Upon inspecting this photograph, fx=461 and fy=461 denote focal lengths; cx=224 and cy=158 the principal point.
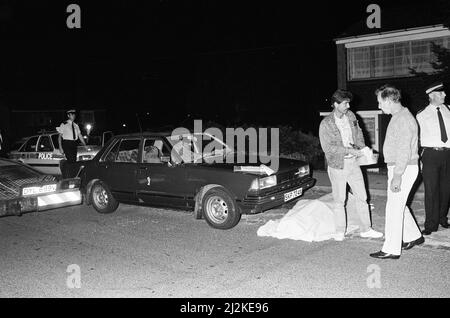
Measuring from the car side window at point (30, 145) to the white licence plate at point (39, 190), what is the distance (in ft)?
22.7

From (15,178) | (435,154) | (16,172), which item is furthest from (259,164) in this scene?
(16,172)

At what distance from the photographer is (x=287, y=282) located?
475cm

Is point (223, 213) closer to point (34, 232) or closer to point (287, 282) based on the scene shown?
point (287, 282)

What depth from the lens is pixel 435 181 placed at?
20.4 ft

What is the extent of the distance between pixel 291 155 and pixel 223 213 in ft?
28.9

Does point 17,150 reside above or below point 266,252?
above

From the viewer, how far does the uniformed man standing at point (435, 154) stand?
6141mm

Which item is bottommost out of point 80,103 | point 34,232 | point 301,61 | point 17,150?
point 34,232

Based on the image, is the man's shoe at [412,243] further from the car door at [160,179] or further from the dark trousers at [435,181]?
the car door at [160,179]

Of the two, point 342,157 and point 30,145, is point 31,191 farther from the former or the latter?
point 30,145

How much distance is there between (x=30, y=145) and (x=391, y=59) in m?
12.8

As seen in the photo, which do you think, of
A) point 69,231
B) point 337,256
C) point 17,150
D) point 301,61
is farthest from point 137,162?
point 301,61

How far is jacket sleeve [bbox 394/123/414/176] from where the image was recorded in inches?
195

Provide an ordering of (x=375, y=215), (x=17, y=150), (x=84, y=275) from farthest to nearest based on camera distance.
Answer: (x=17, y=150) < (x=375, y=215) < (x=84, y=275)
